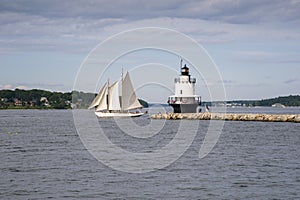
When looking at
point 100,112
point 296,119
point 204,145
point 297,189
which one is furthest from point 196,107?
point 297,189

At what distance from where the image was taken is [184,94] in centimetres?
8262

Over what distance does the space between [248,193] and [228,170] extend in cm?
599

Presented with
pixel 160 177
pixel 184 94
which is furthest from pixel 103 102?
pixel 160 177

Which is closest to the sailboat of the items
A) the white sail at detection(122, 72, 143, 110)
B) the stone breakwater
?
the white sail at detection(122, 72, 143, 110)

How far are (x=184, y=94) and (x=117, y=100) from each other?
21.9 metres

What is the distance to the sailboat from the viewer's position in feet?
323

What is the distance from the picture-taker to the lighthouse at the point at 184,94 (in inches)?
3260

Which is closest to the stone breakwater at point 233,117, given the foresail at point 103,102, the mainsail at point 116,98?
the mainsail at point 116,98

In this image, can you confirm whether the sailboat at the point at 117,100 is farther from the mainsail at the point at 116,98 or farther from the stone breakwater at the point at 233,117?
the stone breakwater at the point at 233,117

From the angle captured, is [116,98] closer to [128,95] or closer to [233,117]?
[128,95]

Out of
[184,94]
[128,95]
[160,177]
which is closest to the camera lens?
[160,177]

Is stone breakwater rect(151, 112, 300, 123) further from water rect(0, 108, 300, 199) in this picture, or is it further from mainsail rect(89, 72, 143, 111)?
water rect(0, 108, 300, 199)

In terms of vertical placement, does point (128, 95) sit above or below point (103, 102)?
above

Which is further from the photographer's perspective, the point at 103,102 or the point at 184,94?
the point at 103,102
